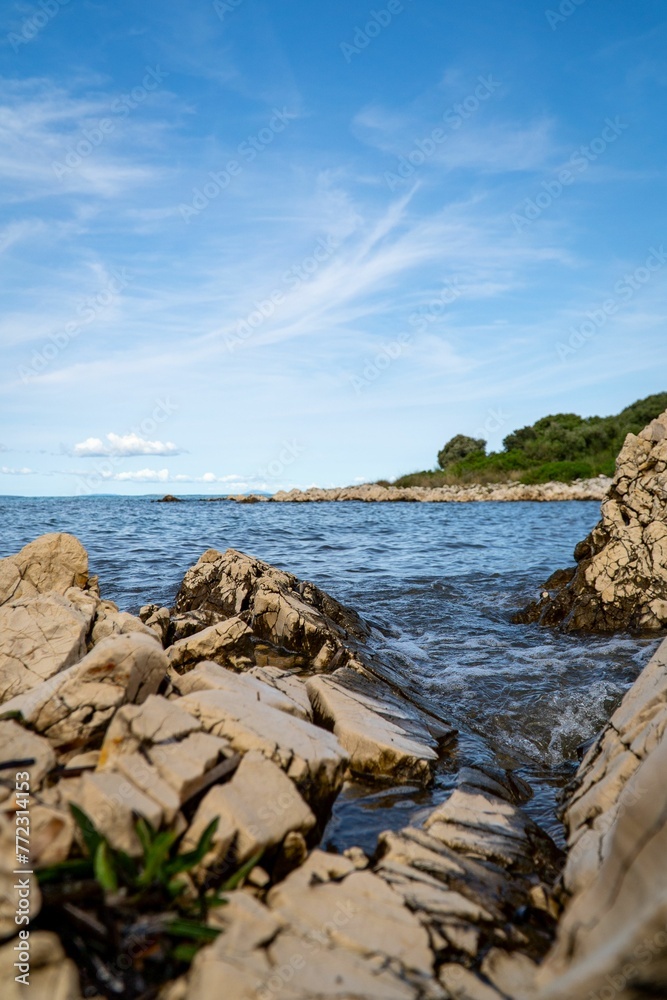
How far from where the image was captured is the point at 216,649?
674 centimetres

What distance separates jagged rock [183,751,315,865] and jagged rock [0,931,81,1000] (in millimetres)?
690

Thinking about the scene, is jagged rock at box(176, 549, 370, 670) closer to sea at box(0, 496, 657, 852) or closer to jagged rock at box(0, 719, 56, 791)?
sea at box(0, 496, 657, 852)

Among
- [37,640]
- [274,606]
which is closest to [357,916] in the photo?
[37,640]

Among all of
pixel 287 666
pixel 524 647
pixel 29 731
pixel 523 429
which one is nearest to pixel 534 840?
pixel 29 731

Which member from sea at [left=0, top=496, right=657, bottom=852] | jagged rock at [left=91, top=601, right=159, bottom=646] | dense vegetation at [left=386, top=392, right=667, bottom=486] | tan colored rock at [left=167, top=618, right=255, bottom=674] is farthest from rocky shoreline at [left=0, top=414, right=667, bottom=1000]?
dense vegetation at [left=386, top=392, right=667, bottom=486]

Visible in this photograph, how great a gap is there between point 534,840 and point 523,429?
84.9m

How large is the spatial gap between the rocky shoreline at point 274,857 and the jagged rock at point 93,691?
0.01 m

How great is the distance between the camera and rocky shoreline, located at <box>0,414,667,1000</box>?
2445 mm

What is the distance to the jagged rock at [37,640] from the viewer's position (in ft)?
16.1

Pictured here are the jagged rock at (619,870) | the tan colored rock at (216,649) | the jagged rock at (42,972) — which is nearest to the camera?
the jagged rock at (619,870)

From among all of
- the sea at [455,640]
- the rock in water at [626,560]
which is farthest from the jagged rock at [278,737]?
the rock in water at [626,560]

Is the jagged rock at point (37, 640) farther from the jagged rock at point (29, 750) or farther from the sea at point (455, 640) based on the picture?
the sea at point (455, 640)

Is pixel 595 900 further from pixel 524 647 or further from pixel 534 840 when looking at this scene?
pixel 524 647

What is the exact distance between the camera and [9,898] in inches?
101
